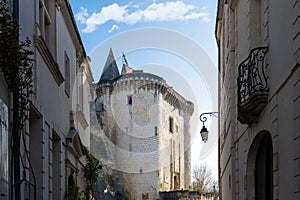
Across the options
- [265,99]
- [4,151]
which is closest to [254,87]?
[265,99]

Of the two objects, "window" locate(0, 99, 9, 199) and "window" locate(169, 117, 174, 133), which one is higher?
"window" locate(169, 117, 174, 133)

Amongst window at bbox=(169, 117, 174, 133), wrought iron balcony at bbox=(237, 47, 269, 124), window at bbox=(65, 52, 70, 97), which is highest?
window at bbox=(169, 117, 174, 133)

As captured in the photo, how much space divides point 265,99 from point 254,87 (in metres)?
0.40

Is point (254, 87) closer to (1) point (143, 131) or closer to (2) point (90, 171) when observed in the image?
(2) point (90, 171)

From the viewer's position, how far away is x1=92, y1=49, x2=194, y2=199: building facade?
202 feet

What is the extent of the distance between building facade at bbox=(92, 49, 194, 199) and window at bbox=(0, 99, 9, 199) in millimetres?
49709

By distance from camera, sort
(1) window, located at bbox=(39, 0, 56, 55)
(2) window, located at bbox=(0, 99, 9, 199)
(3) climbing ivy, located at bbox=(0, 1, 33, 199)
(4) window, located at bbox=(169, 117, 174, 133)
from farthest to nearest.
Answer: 1. (4) window, located at bbox=(169, 117, 174, 133)
2. (1) window, located at bbox=(39, 0, 56, 55)
3. (3) climbing ivy, located at bbox=(0, 1, 33, 199)
4. (2) window, located at bbox=(0, 99, 9, 199)

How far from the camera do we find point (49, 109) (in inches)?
628

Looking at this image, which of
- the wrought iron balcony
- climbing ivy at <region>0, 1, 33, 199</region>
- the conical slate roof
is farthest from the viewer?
the conical slate roof

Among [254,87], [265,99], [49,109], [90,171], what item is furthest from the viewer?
[90,171]

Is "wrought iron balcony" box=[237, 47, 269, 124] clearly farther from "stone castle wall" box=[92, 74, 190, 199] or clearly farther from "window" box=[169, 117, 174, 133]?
"window" box=[169, 117, 174, 133]

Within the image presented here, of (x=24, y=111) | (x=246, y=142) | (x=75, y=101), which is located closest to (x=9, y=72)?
(x=24, y=111)

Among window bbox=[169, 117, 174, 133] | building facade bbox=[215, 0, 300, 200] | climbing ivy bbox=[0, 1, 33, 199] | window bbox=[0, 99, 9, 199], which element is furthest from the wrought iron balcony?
window bbox=[169, 117, 174, 133]

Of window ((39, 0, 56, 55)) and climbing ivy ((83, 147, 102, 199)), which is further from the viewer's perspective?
climbing ivy ((83, 147, 102, 199))
